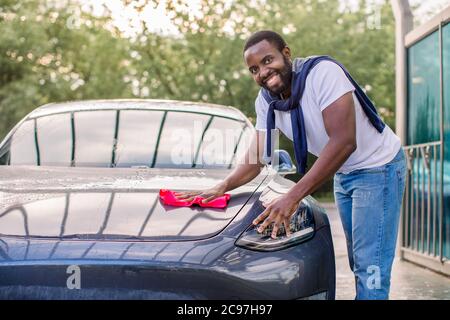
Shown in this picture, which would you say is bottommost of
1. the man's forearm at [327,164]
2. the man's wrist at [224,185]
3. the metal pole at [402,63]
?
the man's wrist at [224,185]

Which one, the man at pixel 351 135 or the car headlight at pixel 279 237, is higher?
the man at pixel 351 135

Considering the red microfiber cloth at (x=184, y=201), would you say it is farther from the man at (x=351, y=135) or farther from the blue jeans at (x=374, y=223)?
the blue jeans at (x=374, y=223)

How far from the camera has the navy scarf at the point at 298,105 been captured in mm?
3098

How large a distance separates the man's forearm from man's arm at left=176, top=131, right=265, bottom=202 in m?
0.39

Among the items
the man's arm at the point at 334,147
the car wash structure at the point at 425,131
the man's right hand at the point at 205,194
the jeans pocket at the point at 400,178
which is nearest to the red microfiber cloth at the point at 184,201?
the man's right hand at the point at 205,194

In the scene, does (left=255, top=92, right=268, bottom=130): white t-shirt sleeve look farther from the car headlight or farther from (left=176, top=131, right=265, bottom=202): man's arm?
the car headlight

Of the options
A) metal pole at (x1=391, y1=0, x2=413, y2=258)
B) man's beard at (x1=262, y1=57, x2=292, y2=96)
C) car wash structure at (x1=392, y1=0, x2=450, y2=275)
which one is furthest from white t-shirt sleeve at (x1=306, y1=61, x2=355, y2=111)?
metal pole at (x1=391, y1=0, x2=413, y2=258)

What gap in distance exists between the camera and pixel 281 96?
10.8 ft

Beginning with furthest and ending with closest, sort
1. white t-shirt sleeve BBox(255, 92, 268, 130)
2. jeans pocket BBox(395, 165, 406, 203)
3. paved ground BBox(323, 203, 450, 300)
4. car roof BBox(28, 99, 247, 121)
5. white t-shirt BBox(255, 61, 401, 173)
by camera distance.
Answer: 1. paved ground BBox(323, 203, 450, 300)
2. car roof BBox(28, 99, 247, 121)
3. white t-shirt sleeve BBox(255, 92, 268, 130)
4. jeans pocket BBox(395, 165, 406, 203)
5. white t-shirt BBox(255, 61, 401, 173)

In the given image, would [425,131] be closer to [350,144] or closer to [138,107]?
[138,107]

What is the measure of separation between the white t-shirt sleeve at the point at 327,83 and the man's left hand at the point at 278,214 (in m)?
0.41

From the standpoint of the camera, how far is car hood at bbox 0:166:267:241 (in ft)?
8.94

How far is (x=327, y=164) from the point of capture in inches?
114

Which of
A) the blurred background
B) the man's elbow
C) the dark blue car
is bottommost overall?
the dark blue car
